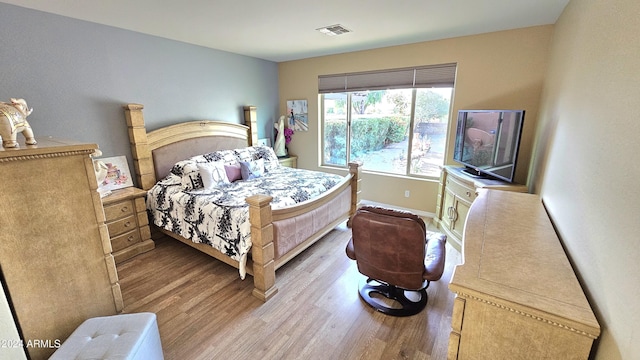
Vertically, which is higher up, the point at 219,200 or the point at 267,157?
the point at 267,157

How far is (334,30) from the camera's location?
3012 mm

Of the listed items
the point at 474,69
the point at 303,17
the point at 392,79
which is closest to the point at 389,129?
the point at 392,79

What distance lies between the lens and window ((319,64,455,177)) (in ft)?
12.4

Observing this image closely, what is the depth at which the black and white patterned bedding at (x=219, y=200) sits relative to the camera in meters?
2.37

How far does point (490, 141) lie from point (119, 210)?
4084 millimetres

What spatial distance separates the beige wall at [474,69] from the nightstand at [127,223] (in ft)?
10.3

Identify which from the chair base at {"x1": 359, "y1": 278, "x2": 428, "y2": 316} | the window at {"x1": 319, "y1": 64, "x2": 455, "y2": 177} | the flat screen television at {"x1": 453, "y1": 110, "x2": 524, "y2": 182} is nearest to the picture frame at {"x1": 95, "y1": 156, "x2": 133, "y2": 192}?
the chair base at {"x1": 359, "y1": 278, "x2": 428, "y2": 316}

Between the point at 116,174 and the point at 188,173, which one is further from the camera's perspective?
the point at 188,173

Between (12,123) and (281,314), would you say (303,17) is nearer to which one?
(12,123)

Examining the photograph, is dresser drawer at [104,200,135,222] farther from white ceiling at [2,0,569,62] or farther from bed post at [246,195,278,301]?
white ceiling at [2,0,569,62]

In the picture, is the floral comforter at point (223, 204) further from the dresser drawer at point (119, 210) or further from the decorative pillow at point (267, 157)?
the decorative pillow at point (267, 157)

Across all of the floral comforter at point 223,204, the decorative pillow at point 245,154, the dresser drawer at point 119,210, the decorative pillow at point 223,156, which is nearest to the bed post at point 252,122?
the decorative pillow at point 245,154

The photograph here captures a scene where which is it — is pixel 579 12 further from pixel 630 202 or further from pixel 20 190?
pixel 20 190

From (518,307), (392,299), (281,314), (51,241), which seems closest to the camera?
(518,307)
